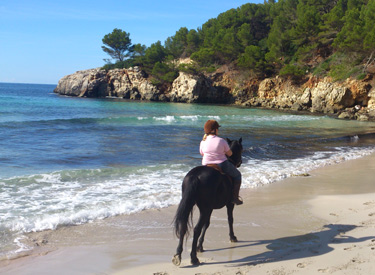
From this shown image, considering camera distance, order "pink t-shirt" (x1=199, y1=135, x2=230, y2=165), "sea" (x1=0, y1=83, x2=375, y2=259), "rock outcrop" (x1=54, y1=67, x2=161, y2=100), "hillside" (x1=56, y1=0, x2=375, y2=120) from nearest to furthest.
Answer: "pink t-shirt" (x1=199, y1=135, x2=230, y2=165) < "sea" (x1=0, y1=83, x2=375, y2=259) < "hillside" (x1=56, y1=0, x2=375, y2=120) < "rock outcrop" (x1=54, y1=67, x2=161, y2=100)

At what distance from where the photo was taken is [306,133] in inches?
849

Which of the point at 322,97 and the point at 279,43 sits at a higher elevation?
the point at 279,43

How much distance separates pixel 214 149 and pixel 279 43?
47144 millimetres

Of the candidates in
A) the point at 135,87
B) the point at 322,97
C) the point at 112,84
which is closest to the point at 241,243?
the point at 322,97

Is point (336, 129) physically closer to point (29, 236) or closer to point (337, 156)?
point (337, 156)

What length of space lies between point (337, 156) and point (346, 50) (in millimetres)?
28949

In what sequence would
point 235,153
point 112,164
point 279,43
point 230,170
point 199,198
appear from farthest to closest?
point 279,43, point 112,164, point 235,153, point 230,170, point 199,198

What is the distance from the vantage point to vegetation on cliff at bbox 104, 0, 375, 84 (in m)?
37.8

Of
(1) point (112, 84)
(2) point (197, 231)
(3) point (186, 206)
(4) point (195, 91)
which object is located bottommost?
(2) point (197, 231)

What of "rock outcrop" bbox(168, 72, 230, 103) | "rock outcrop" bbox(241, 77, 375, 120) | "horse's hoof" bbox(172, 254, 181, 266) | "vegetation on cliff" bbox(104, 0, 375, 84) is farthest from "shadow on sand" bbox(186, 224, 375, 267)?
"rock outcrop" bbox(168, 72, 230, 103)

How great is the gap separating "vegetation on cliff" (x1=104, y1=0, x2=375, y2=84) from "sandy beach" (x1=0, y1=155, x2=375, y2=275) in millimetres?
32117

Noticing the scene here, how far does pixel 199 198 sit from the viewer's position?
4793 millimetres

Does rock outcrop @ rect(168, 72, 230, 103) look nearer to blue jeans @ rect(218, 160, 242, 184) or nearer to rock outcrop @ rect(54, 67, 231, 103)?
rock outcrop @ rect(54, 67, 231, 103)

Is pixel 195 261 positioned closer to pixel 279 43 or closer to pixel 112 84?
pixel 279 43
